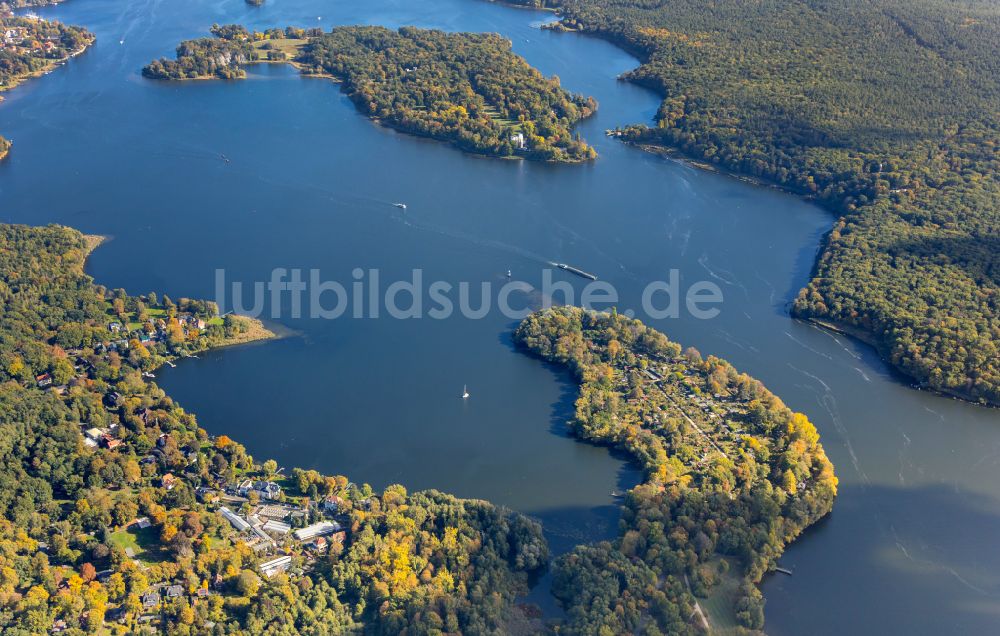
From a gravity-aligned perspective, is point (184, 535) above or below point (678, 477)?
below

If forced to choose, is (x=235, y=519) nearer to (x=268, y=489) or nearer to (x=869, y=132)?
(x=268, y=489)

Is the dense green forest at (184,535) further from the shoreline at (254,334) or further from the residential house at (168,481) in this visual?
the shoreline at (254,334)

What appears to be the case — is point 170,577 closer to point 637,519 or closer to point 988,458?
point 637,519

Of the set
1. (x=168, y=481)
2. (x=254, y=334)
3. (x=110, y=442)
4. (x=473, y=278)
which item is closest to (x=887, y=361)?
(x=473, y=278)

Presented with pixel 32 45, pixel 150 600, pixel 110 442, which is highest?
pixel 32 45

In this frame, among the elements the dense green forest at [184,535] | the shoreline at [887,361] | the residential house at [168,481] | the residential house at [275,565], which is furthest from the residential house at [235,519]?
the shoreline at [887,361]

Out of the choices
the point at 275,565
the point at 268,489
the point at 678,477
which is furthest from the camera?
the point at 678,477
